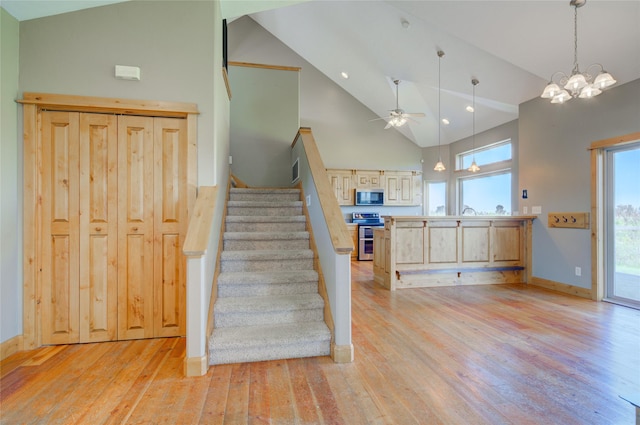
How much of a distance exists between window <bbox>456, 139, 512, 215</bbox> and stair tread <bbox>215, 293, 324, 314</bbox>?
18.4 feet

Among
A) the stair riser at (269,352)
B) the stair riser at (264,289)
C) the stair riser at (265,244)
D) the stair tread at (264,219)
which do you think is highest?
the stair tread at (264,219)

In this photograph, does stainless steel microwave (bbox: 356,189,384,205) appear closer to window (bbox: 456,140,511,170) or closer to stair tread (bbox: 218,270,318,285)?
window (bbox: 456,140,511,170)

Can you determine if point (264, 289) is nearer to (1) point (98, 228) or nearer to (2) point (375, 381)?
(2) point (375, 381)

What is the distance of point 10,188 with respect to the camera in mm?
2441

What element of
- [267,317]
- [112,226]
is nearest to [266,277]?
[267,317]

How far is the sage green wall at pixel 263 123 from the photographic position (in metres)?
5.41

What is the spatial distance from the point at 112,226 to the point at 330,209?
6.54ft

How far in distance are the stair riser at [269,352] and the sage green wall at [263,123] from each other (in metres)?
3.63

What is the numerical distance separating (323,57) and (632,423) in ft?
26.1

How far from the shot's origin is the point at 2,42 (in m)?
2.39

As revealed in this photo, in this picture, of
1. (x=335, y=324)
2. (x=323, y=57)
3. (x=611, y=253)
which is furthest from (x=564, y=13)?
(x=323, y=57)

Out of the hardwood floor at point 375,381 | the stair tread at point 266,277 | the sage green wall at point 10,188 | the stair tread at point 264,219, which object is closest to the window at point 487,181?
the hardwood floor at point 375,381

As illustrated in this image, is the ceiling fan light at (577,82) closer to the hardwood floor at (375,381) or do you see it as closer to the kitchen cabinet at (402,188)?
the hardwood floor at (375,381)

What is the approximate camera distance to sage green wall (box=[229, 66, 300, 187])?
17.8 ft
